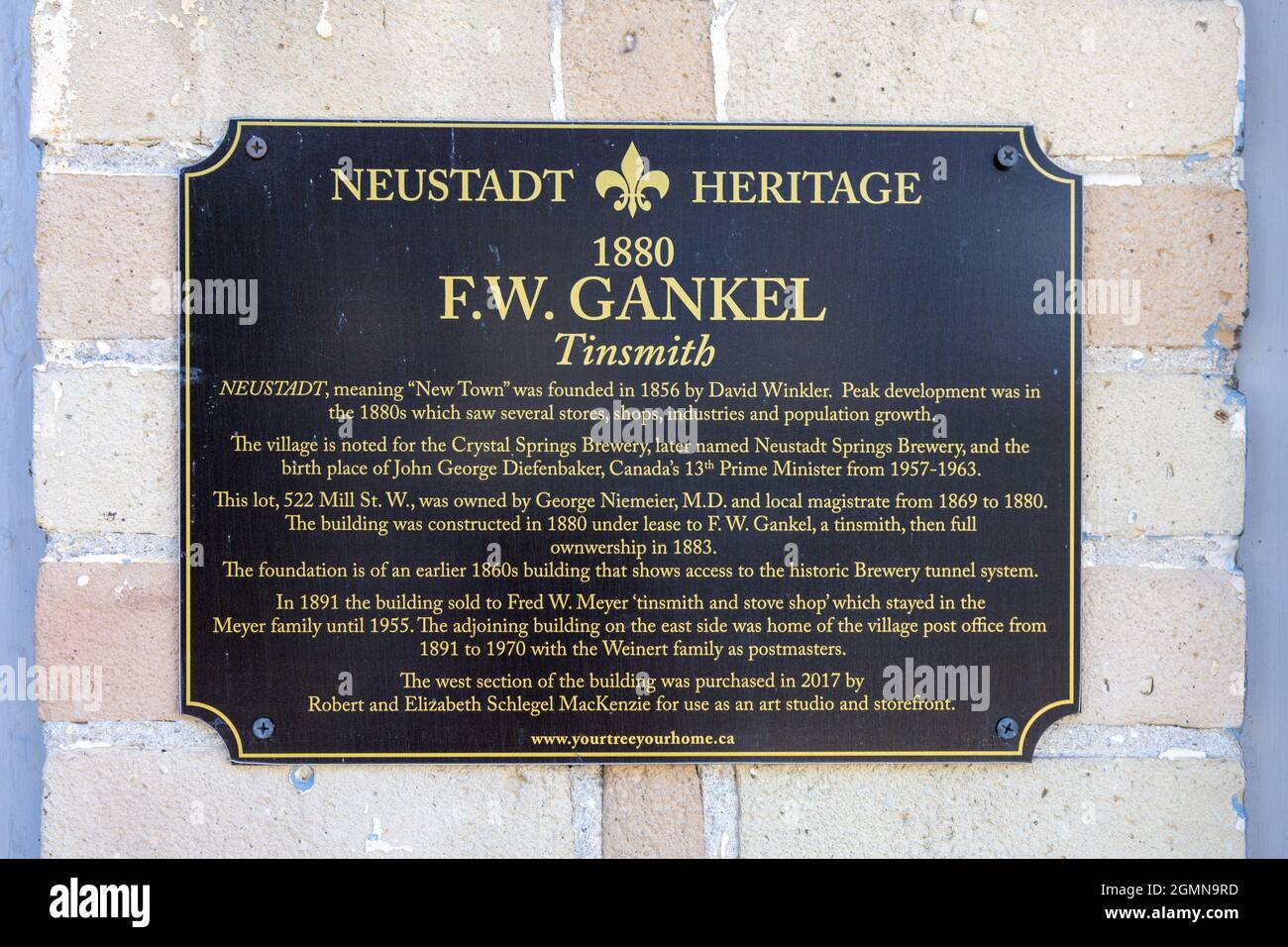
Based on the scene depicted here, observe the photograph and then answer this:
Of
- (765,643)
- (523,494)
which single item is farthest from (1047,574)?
(523,494)

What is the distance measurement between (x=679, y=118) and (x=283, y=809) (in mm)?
1461

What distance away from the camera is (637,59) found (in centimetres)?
154

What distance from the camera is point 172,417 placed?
154 centimetres

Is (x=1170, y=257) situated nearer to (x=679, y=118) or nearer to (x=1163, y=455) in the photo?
(x=1163, y=455)

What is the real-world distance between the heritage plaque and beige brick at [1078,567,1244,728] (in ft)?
0.23

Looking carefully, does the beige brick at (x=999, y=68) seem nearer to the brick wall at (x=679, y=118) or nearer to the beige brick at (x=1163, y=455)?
the brick wall at (x=679, y=118)

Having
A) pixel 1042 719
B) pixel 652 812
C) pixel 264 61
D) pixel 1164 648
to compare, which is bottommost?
pixel 652 812

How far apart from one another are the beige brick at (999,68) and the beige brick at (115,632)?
138cm

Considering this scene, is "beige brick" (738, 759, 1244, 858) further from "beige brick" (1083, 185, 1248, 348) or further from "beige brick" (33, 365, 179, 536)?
"beige brick" (33, 365, 179, 536)

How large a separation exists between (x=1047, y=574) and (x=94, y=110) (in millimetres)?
1924
